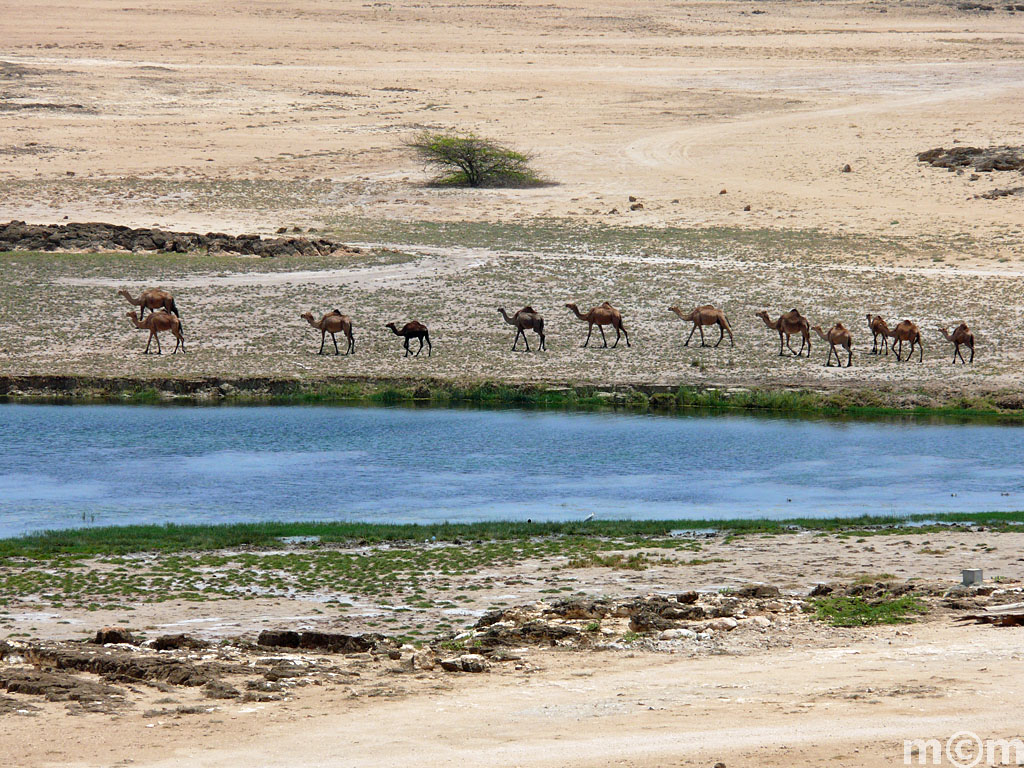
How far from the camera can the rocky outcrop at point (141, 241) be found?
1506 inches

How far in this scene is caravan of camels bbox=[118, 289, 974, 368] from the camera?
96.7 feet

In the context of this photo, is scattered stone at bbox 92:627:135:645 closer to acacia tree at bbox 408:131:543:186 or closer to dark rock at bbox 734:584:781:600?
dark rock at bbox 734:584:781:600

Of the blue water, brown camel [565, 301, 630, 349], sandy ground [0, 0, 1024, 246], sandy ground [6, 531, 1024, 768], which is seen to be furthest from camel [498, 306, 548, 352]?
sandy ground [6, 531, 1024, 768]

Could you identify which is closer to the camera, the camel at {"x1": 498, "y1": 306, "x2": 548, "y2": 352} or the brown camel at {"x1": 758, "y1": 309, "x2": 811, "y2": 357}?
the brown camel at {"x1": 758, "y1": 309, "x2": 811, "y2": 357}

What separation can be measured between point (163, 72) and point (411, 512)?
2277 inches

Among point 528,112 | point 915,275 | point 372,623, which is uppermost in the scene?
point 528,112

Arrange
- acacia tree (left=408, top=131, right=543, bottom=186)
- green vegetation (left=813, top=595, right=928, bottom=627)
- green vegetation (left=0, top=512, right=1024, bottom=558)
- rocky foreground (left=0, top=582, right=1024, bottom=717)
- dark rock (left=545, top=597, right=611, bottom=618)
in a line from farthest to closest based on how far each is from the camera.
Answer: acacia tree (left=408, top=131, right=543, bottom=186) → green vegetation (left=0, top=512, right=1024, bottom=558) → dark rock (left=545, top=597, right=611, bottom=618) → green vegetation (left=813, top=595, right=928, bottom=627) → rocky foreground (left=0, top=582, right=1024, bottom=717)

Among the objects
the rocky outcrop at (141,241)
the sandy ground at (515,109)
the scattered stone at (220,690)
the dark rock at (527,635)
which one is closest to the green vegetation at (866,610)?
the dark rock at (527,635)

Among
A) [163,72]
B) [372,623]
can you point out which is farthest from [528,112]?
[372,623]

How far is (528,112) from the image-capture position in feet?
211

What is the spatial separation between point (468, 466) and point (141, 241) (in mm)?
20028

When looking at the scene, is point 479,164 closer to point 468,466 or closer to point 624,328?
point 624,328

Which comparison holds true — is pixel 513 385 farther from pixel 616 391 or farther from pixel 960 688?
pixel 960 688

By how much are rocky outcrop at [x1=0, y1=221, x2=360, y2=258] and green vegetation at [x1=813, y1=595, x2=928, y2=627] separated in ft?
87.9
